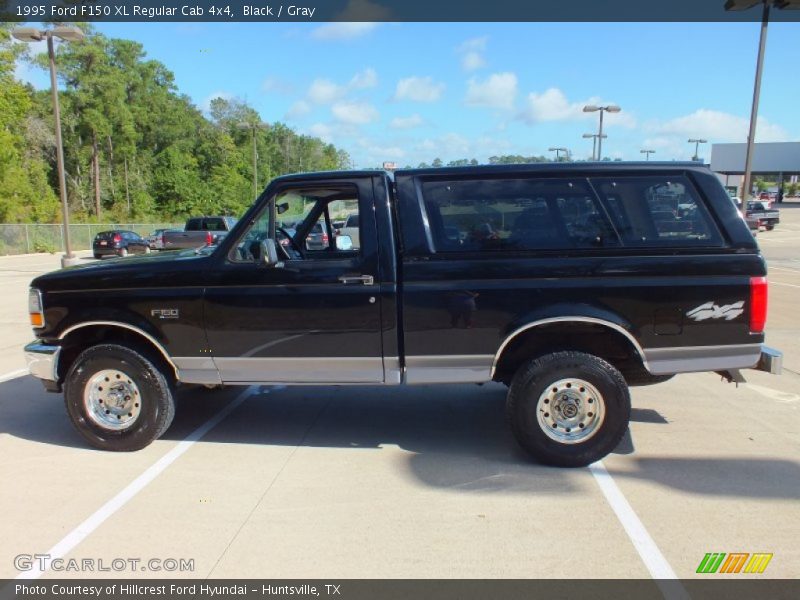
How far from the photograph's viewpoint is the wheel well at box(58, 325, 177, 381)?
475 cm

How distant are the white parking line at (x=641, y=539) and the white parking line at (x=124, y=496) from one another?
125 inches

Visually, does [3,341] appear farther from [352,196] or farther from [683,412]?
[683,412]

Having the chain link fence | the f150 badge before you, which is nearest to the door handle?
the f150 badge

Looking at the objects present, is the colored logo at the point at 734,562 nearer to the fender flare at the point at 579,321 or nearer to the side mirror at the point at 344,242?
the fender flare at the point at 579,321

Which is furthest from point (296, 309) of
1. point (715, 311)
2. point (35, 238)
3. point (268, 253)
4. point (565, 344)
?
point (35, 238)

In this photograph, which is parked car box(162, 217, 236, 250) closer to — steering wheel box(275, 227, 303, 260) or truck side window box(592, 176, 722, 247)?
steering wheel box(275, 227, 303, 260)

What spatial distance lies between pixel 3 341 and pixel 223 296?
652 centimetres

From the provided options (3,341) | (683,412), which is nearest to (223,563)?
(683,412)

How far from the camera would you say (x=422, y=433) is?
16.9 feet

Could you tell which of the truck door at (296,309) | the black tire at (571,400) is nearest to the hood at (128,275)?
the truck door at (296,309)

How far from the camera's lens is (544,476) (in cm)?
427

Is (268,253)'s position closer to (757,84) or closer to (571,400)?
(571,400)

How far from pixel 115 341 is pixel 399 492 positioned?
8.52ft

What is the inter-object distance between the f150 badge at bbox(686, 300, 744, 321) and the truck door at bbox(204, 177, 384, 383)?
2.27 metres
